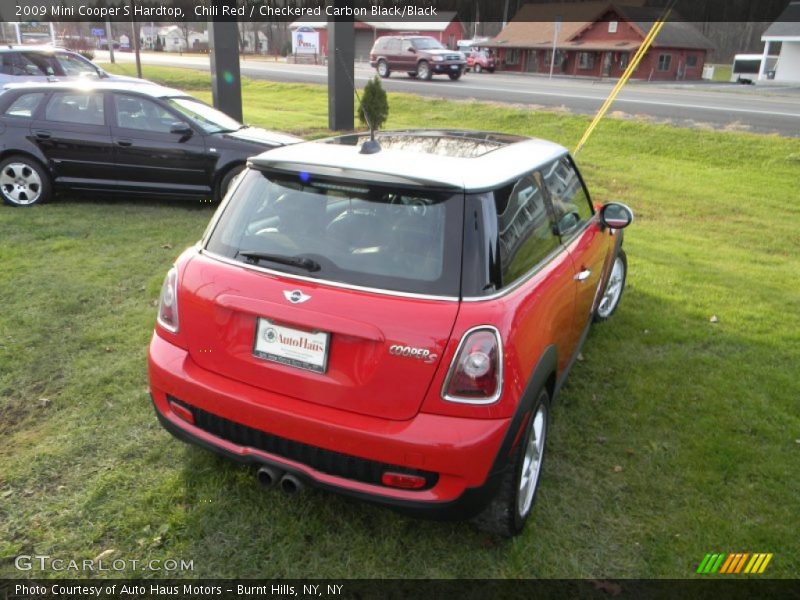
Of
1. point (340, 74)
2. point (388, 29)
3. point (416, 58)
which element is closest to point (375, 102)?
point (340, 74)

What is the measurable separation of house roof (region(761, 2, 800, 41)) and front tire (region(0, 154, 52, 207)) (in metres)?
49.3

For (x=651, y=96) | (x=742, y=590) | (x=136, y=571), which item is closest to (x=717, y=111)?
(x=651, y=96)

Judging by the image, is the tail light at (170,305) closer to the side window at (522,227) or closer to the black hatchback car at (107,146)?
the side window at (522,227)

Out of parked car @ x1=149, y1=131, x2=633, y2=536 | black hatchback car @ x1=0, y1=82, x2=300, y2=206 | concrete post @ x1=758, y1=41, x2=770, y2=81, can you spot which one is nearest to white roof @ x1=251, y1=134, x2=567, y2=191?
parked car @ x1=149, y1=131, x2=633, y2=536

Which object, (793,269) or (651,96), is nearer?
(793,269)

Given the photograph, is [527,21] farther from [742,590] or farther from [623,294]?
[742,590]

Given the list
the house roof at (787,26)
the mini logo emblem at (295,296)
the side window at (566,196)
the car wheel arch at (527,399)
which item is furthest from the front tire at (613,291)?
the house roof at (787,26)

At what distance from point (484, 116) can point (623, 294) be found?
12250 mm

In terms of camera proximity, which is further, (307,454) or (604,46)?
(604,46)

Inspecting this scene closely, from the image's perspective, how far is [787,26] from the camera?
45844 mm

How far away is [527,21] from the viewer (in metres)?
55.3

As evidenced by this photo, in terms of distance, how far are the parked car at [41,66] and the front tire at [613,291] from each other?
11.3 metres

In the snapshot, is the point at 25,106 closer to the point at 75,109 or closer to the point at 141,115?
the point at 75,109

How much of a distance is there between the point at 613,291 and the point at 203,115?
5.91 metres
